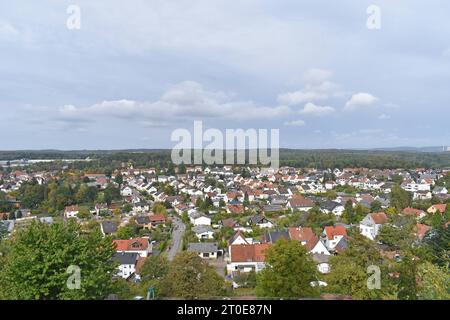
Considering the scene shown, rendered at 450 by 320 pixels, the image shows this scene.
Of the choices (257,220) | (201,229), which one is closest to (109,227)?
(201,229)

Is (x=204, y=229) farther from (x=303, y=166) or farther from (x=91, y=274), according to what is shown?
(x=303, y=166)

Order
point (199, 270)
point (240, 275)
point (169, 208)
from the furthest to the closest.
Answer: point (169, 208) → point (240, 275) → point (199, 270)

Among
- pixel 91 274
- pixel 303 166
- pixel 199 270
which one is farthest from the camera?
pixel 303 166

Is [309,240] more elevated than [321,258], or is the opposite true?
[309,240]

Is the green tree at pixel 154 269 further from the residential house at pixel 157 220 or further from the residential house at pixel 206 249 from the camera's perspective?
the residential house at pixel 157 220

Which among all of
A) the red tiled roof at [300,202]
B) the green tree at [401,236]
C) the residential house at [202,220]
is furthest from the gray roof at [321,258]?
the red tiled roof at [300,202]

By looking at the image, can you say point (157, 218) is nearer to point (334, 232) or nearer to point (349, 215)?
point (334, 232)
